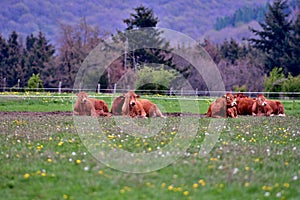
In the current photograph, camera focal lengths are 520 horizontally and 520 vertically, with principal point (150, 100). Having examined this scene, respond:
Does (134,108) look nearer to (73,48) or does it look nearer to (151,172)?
(151,172)

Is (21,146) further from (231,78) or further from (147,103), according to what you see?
(231,78)

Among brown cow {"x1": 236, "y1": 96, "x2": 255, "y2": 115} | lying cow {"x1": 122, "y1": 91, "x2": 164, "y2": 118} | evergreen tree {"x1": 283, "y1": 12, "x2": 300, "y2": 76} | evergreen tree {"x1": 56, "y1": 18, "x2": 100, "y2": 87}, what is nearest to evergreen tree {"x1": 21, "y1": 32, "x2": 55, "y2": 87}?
evergreen tree {"x1": 56, "y1": 18, "x2": 100, "y2": 87}

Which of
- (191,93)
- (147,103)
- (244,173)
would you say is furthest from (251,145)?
Answer: (191,93)

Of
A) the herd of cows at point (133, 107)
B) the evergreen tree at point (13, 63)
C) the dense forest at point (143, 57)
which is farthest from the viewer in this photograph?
the evergreen tree at point (13, 63)

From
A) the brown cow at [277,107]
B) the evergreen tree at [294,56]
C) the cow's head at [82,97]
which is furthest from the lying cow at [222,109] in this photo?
the evergreen tree at [294,56]

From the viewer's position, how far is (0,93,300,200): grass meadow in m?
8.30

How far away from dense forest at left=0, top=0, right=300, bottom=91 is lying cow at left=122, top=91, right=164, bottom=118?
33964 mm

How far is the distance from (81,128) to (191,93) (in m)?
38.3

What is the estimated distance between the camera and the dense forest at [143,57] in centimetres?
6462

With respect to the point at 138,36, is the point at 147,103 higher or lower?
lower

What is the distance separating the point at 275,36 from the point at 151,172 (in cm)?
6478

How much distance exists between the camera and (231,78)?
7569 cm

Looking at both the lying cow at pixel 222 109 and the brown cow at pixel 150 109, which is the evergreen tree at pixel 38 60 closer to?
the brown cow at pixel 150 109

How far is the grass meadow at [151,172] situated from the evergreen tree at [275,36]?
181 feet
